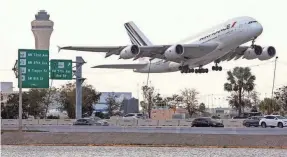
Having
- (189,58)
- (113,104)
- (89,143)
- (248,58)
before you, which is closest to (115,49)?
(189,58)

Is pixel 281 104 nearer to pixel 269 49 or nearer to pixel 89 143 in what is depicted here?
pixel 269 49

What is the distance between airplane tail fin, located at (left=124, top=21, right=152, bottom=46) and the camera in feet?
272

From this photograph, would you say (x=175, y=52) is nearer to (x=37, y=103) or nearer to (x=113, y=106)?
(x=37, y=103)

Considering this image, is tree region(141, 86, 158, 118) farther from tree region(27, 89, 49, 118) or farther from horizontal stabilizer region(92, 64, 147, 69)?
horizontal stabilizer region(92, 64, 147, 69)

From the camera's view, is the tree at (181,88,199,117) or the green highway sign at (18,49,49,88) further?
the tree at (181,88,199,117)

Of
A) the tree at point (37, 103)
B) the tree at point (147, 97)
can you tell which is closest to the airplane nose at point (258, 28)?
the tree at point (37, 103)

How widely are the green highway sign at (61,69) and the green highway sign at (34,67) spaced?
744 inches

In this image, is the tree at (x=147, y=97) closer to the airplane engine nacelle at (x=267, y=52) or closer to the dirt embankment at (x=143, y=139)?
the airplane engine nacelle at (x=267, y=52)

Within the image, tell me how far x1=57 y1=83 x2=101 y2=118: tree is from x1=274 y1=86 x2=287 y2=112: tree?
120 feet

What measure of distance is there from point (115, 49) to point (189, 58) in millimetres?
7431

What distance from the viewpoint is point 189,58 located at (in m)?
69.1

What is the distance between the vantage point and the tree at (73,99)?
445 feet

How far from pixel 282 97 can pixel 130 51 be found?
73.7 metres

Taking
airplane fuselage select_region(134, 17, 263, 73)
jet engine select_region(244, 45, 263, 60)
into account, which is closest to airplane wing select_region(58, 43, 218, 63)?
airplane fuselage select_region(134, 17, 263, 73)
